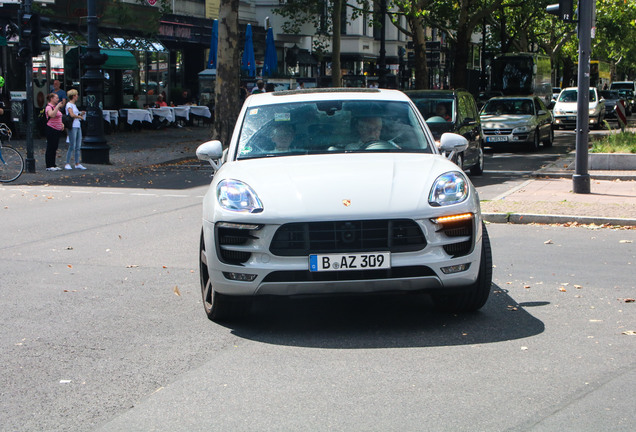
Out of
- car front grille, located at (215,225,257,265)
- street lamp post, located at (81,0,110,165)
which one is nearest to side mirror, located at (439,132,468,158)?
car front grille, located at (215,225,257,265)

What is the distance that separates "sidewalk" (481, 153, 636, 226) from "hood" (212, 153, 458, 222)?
547cm

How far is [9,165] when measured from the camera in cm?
1827

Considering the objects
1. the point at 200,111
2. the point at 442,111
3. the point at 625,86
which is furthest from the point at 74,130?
the point at 625,86

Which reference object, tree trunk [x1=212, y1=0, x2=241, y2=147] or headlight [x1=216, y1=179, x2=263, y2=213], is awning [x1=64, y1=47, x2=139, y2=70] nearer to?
tree trunk [x1=212, y1=0, x2=241, y2=147]

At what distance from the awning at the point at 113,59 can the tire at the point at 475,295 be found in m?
26.4

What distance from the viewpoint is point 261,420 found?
175 inches

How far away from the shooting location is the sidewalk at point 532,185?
11961 mm

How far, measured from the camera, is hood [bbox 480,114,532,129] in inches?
1031

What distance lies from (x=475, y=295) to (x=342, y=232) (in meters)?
1.21

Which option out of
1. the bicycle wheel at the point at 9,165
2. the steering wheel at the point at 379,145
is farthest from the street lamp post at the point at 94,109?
the steering wheel at the point at 379,145

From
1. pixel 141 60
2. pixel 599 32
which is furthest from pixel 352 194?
pixel 599 32

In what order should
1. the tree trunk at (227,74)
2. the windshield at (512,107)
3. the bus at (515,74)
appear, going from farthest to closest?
the bus at (515,74) < the windshield at (512,107) < the tree trunk at (227,74)

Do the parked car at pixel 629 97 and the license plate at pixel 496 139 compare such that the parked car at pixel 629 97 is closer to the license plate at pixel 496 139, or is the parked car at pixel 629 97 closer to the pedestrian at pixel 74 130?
the license plate at pixel 496 139

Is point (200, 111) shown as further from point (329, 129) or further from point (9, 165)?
point (329, 129)
